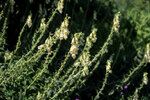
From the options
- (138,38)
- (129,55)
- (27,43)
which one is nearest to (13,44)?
(27,43)

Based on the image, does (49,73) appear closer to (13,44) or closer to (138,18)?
(13,44)

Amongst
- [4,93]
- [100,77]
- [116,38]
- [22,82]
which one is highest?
[116,38]

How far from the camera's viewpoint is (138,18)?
252 inches

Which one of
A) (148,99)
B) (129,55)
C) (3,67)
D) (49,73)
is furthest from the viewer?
(129,55)

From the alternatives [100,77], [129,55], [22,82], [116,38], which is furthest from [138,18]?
[22,82]

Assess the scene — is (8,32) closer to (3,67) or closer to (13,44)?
(13,44)

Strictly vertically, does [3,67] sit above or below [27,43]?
below

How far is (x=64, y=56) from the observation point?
10.2 ft

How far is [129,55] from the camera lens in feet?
16.4

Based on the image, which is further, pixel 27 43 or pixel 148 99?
pixel 148 99

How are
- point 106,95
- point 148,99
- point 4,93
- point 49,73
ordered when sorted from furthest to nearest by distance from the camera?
point 148,99 < point 106,95 < point 49,73 < point 4,93

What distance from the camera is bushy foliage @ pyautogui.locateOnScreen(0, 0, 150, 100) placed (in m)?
2.71

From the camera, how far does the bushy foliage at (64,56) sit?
→ 271cm

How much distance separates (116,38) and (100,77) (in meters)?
1.57
